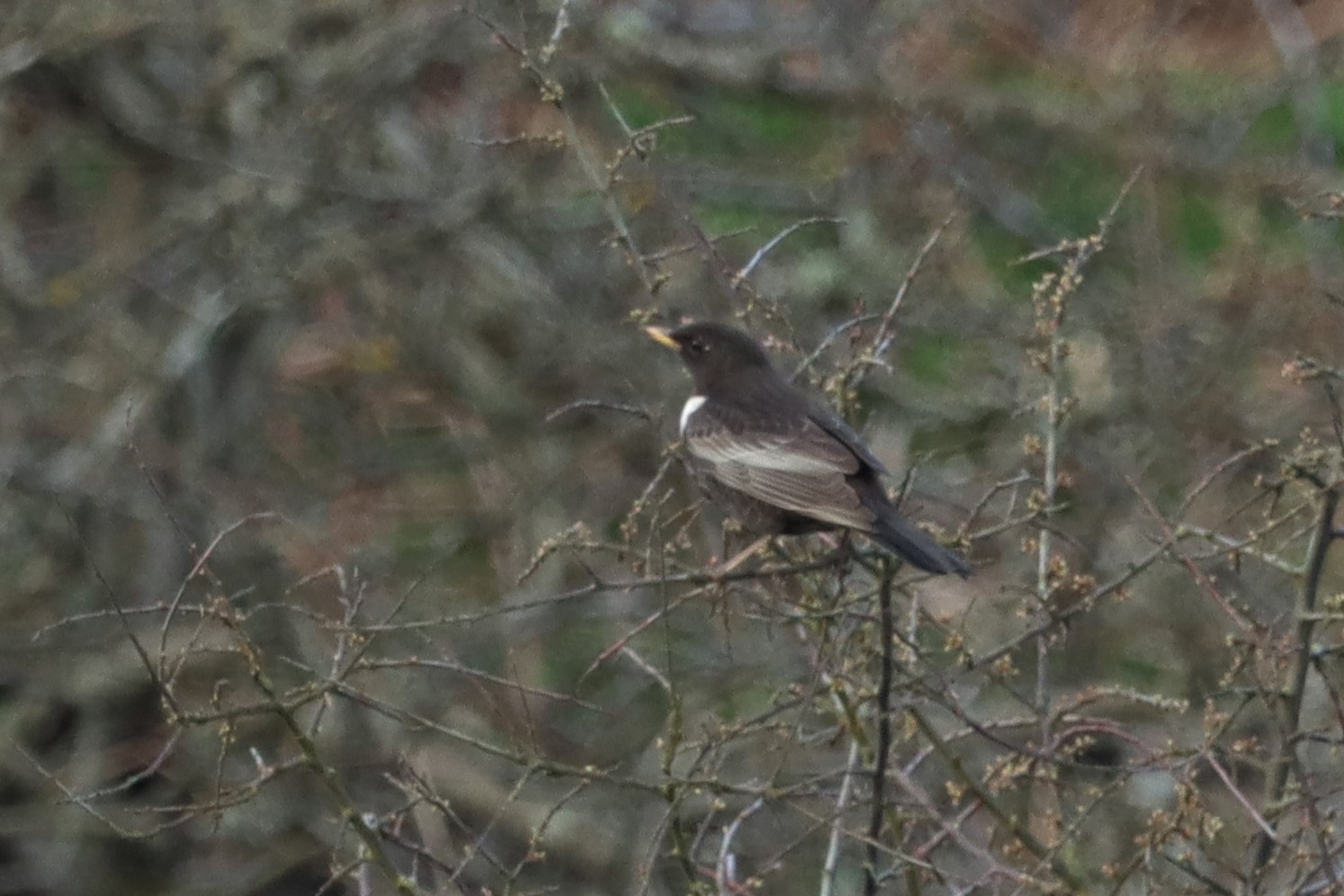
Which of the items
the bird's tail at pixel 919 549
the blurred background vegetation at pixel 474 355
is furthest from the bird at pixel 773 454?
the blurred background vegetation at pixel 474 355

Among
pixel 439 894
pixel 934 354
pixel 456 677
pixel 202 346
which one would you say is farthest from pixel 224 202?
pixel 439 894

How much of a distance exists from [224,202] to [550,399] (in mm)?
1435

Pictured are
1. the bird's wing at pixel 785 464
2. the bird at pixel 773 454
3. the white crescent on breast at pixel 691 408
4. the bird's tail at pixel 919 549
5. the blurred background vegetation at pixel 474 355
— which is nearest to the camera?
the bird's tail at pixel 919 549

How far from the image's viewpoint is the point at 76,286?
7.80m

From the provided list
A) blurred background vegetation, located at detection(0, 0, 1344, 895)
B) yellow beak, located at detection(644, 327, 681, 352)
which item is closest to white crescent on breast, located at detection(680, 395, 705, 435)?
yellow beak, located at detection(644, 327, 681, 352)

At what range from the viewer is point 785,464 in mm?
5406

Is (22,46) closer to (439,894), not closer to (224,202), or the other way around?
(224,202)

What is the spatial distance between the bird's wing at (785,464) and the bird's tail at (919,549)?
0.20 metres

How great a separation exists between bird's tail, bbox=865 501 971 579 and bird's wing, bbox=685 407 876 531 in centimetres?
20

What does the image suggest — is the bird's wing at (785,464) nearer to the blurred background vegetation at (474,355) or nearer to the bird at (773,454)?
the bird at (773,454)

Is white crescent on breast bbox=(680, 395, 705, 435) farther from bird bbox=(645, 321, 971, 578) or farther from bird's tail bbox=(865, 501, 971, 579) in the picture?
bird's tail bbox=(865, 501, 971, 579)

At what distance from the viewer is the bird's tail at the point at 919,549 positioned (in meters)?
4.38

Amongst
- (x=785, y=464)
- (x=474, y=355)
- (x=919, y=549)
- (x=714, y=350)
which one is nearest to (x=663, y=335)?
(x=714, y=350)

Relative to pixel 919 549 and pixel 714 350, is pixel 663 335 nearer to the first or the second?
pixel 714 350
